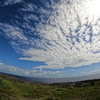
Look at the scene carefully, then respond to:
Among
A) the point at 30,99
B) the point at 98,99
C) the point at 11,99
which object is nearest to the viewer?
the point at 11,99

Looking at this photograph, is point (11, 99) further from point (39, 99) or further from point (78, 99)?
point (78, 99)

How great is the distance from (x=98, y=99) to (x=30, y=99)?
48.3ft

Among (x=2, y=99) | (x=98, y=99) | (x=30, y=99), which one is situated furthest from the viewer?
(x=30, y=99)

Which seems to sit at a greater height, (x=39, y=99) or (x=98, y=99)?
(x=98, y=99)

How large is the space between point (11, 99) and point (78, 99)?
1483cm

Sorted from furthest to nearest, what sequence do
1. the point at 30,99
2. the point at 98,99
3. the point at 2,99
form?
the point at 30,99 < the point at 98,99 < the point at 2,99

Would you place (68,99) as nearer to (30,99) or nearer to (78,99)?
(78,99)

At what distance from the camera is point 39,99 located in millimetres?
22172

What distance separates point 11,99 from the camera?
17984 millimetres

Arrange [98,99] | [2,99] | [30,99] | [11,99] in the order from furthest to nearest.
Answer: [30,99] < [98,99] < [11,99] < [2,99]

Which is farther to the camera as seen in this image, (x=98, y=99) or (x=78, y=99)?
(x=78, y=99)

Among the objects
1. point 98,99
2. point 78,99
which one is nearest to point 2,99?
point 78,99

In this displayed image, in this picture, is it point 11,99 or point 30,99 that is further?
point 30,99

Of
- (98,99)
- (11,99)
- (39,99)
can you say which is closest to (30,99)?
(39,99)
